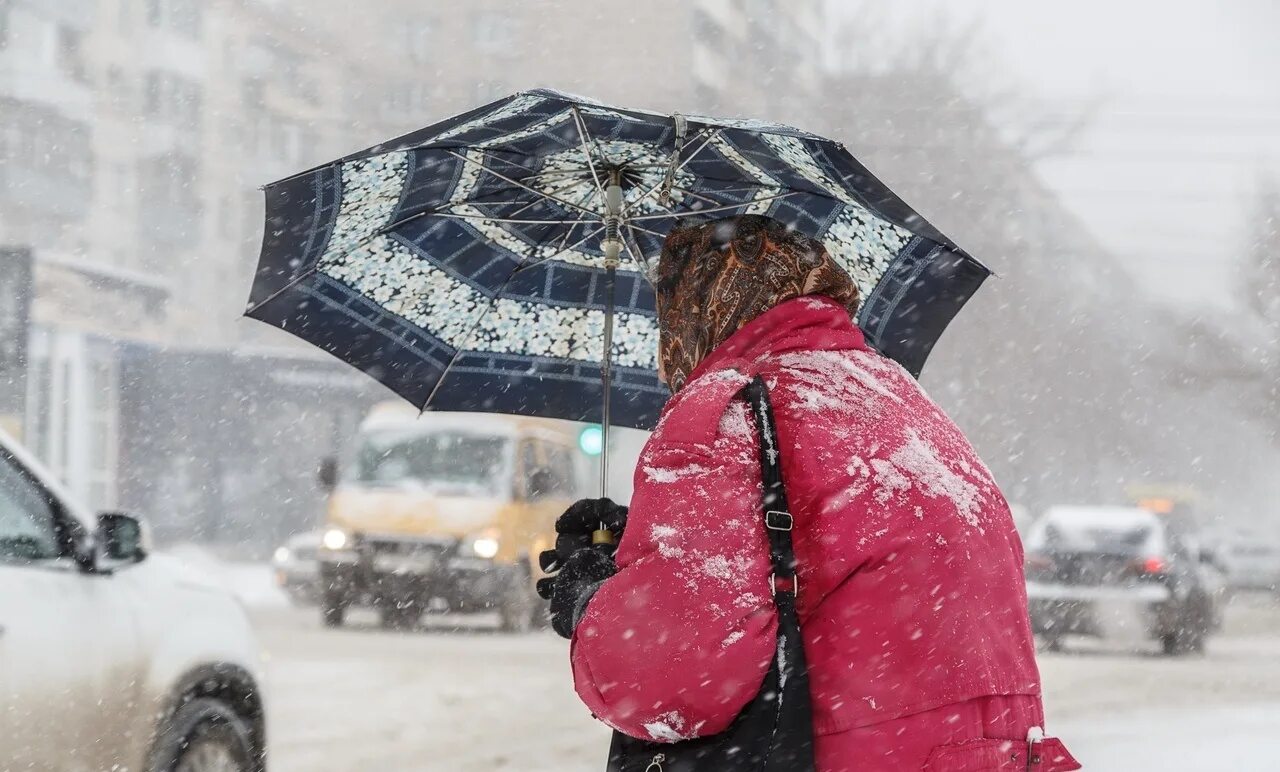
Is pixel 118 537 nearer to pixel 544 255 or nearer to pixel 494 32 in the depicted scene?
pixel 544 255

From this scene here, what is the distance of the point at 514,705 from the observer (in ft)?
35.9

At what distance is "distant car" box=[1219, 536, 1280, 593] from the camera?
35.9m

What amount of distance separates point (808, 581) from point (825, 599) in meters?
0.03

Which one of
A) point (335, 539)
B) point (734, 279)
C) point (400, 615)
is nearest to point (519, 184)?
point (734, 279)

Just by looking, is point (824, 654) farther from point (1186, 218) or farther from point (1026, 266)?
point (1186, 218)

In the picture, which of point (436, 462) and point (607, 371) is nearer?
point (607, 371)

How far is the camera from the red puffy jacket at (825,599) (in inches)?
79.5

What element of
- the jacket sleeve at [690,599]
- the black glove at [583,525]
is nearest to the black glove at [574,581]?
the black glove at [583,525]

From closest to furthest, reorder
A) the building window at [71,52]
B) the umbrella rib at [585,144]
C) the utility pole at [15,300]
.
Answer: the umbrella rib at [585,144]
the utility pole at [15,300]
the building window at [71,52]

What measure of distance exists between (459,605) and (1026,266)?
136 ft

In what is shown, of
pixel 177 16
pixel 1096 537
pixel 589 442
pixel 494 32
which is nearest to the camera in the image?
pixel 589 442

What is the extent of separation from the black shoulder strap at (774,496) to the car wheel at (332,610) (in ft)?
47.6

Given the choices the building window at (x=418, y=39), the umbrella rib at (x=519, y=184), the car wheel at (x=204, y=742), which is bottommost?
the car wheel at (x=204, y=742)

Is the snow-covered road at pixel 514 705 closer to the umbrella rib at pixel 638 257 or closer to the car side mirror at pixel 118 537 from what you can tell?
the car side mirror at pixel 118 537
